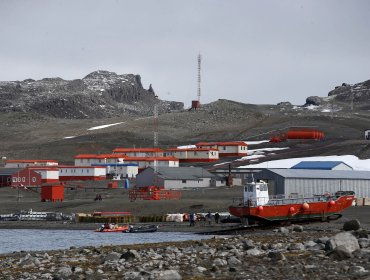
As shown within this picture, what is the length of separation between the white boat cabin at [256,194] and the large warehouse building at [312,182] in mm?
18971

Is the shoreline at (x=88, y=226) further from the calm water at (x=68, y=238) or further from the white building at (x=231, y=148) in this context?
the white building at (x=231, y=148)

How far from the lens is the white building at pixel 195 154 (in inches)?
5679

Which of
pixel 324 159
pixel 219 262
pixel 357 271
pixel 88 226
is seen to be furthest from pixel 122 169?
pixel 357 271

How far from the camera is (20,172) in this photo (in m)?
120

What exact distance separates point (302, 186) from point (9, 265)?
167 ft

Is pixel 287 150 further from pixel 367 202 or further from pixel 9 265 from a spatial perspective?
pixel 9 265

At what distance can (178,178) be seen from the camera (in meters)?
107

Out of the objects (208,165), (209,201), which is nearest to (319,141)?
(208,165)

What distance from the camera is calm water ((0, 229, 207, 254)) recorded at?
53688 mm

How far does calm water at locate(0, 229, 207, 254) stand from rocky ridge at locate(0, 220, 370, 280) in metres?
18.9

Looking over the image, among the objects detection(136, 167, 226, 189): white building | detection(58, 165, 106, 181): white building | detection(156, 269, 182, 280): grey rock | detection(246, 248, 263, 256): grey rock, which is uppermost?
detection(58, 165, 106, 181): white building

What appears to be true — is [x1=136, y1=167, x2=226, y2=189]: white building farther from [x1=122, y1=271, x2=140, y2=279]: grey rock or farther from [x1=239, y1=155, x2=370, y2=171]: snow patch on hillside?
[x1=122, y1=271, x2=140, y2=279]: grey rock

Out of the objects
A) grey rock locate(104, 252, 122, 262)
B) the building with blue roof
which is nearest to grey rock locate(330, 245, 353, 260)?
grey rock locate(104, 252, 122, 262)

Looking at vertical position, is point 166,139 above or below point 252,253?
above
